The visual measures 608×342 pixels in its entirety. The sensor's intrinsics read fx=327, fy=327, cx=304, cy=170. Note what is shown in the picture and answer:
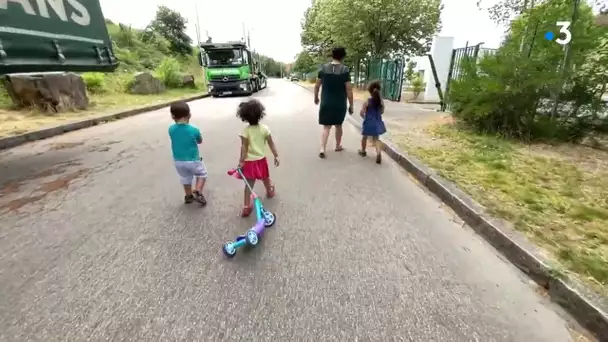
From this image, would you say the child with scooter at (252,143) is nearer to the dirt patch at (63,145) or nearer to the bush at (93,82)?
the dirt patch at (63,145)

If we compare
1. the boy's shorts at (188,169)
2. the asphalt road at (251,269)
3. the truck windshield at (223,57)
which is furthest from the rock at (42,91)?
the truck windshield at (223,57)

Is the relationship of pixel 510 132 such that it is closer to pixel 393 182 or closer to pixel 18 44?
pixel 393 182

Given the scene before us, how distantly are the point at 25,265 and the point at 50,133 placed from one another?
20.6ft

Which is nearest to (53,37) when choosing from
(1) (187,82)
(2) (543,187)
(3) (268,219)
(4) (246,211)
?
(4) (246,211)

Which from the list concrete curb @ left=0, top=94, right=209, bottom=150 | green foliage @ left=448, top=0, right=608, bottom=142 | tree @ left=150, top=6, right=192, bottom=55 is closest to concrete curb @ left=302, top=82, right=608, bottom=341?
green foliage @ left=448, top=0, right=608, bottom=142

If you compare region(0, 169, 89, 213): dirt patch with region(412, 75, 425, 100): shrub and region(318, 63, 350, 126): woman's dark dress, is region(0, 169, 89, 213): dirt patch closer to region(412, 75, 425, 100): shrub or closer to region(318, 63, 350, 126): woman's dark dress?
region(318, 63, 350, 126): woman's dark dress

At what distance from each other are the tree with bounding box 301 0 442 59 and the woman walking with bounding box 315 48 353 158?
43.5 ft

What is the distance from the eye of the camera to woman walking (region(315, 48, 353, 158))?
5.37 m

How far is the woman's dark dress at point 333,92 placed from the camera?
17.7 feet

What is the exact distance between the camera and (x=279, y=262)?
2539 millimetres

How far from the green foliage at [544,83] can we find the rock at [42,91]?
11.3m

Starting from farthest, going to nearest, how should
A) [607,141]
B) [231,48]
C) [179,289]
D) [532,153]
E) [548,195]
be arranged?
[231,48], [607,141], [532,153], [548,195], [179,289]

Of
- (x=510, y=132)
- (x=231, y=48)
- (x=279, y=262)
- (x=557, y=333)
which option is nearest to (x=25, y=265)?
(x=279, y=262)

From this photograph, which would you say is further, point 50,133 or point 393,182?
point 50,133
